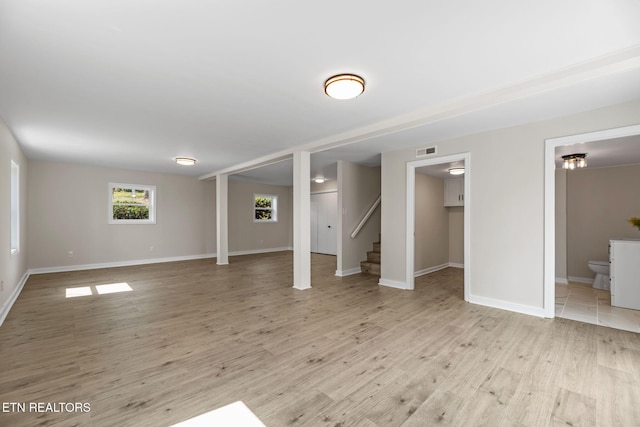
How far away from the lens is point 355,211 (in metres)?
6.26

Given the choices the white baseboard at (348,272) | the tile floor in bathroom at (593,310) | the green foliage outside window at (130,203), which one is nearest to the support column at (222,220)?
the green foliage outside window at (130,203)

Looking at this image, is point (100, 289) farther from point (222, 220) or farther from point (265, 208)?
point (265, 208)

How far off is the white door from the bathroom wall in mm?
5769

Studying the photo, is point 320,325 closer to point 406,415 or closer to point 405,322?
point 405,322

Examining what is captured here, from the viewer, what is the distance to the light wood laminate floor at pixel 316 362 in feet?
5.83

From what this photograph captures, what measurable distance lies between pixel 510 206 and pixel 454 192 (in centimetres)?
320

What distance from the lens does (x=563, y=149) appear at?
426cm

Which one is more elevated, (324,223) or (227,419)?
(324,223)

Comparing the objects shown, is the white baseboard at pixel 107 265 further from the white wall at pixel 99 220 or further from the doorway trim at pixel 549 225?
the doorway trim at pixel 549 225

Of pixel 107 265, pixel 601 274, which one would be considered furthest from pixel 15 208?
pixel 601 274

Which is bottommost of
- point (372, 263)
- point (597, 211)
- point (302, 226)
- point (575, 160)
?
point (372, 263)

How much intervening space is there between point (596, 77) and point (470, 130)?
5.18ft

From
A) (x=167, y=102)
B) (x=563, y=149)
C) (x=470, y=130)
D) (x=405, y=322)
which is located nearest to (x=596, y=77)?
(x=470, y=130)

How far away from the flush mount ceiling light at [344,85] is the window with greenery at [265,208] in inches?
298
